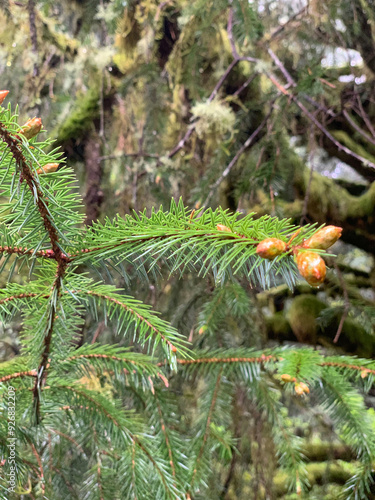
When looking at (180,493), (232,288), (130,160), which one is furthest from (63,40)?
(180,493)

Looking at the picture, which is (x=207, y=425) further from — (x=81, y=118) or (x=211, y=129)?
(x=81, y=118)

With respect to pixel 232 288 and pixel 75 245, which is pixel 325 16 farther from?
pixel 75 245

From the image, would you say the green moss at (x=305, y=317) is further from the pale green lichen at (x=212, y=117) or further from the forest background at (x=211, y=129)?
the pale green lichen at (x=212, y=117)

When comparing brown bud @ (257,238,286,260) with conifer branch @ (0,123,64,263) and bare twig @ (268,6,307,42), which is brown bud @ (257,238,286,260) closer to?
conifer branch @ (0,123,64,263)

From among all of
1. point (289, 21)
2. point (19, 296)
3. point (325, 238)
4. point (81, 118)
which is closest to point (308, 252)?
point (325, 238)

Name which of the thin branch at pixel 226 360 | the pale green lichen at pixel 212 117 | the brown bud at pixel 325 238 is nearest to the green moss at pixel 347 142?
the pale green lichen at pixel 212 117

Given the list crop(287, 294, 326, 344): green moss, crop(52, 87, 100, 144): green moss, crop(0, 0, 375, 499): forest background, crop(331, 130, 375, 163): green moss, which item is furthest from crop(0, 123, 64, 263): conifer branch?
crop(331, 130, 375, 163): green moss
